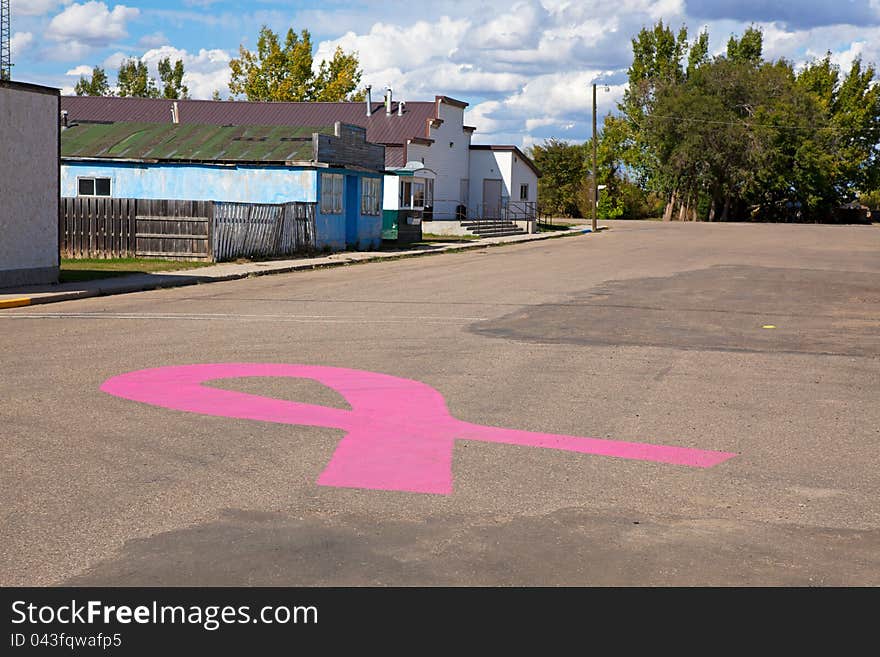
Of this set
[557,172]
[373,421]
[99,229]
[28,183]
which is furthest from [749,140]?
[373,421]

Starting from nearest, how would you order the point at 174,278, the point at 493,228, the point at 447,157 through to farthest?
the point at 174,278 → the point at 493,228 → the point at 447,157

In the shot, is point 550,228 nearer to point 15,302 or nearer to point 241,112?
point 241,112

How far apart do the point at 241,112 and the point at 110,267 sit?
40.9 m

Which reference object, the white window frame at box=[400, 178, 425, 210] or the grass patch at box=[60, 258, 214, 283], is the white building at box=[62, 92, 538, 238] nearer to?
the white window frame at box=[400, 178, 425, 210]

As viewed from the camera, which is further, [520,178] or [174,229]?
[520,178]

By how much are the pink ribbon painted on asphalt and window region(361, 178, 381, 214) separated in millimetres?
27087

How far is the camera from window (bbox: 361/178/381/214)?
38.3 meters

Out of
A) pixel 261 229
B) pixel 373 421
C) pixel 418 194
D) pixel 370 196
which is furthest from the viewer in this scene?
pixel 418 194

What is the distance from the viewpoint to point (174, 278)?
76.3 feet

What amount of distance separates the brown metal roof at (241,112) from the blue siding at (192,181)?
26351 millimetres

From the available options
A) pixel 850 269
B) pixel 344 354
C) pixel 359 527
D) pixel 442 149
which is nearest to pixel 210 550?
pixel 359 527

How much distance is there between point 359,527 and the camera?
19.8 ft

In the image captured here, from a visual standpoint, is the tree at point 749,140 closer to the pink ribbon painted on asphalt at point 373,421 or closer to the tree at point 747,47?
the tree at point 747,47

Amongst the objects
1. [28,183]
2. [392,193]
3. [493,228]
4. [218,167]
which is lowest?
[493,228]
